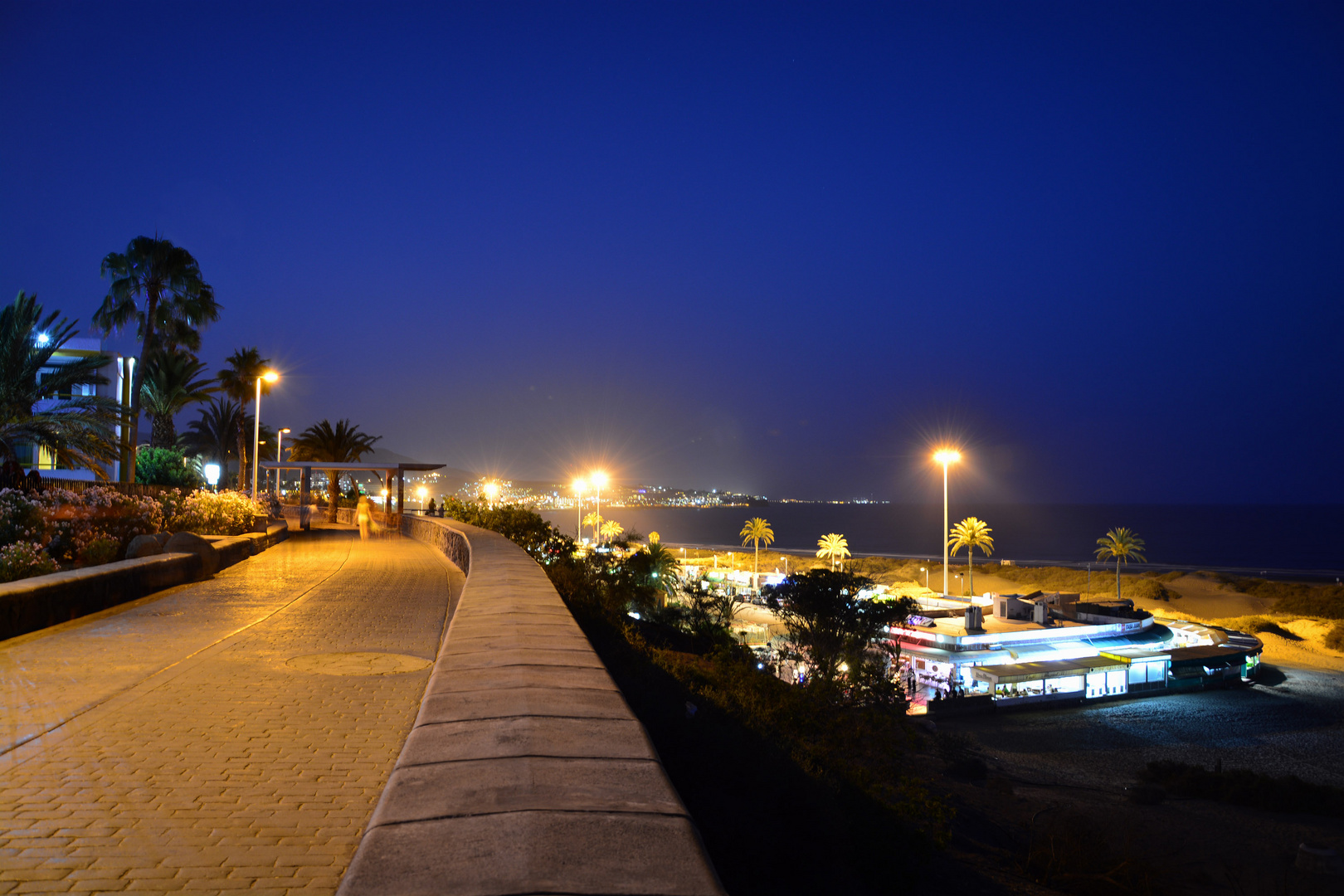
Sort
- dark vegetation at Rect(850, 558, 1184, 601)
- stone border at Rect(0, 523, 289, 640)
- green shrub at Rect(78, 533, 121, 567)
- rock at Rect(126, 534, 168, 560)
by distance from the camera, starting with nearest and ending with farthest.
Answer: stone border at Rect(0, 523, 289, 640)
green shrub at Rect(78, 533, 121, 567)
rock at Rect(126, 534, 168, 560)
dark vegetation at Rect(850, 558, 1184, 601)

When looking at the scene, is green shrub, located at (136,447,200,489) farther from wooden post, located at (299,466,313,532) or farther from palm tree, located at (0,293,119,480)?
palm tree, located at (0,293,119,480)

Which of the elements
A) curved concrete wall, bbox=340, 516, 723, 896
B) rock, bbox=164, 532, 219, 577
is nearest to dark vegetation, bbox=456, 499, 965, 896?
curved concrete wall, bbox=340, 516, 723, 896

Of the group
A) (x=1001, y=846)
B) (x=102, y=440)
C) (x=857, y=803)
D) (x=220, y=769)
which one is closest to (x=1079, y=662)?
(x=1001, y=846)

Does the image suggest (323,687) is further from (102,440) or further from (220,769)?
(102,440)

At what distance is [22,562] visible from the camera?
35.3 ft

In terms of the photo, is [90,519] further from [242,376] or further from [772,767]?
[242,376]

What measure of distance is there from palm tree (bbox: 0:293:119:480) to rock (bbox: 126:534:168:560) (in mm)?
3295

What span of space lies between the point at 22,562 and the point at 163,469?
790 inches

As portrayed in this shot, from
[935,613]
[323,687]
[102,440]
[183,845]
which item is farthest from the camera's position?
[935,613]

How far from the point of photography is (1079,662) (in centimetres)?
3919

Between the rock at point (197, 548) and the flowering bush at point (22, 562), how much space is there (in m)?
2.34

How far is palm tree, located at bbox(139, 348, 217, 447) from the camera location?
37344 millimetres

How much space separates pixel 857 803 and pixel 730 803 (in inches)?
139

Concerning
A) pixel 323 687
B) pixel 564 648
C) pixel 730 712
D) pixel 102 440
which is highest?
pixel 102 440
